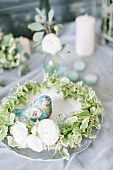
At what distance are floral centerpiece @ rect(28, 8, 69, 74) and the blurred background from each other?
0.17 m

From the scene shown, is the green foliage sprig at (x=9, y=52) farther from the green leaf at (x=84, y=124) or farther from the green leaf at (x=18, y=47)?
the green leaf at (x=84, y=124)

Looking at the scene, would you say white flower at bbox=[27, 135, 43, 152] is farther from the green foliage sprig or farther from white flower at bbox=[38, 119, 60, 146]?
the green foliage sprig

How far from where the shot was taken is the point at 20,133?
62 cm

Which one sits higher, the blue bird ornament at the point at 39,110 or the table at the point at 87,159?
the blue bird ornament at the point at 39,110

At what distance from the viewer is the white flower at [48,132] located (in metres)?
0.60

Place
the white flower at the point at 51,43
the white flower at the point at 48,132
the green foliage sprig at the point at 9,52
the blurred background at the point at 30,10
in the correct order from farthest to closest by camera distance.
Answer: the blurred background at the point at 30,10
the green foliage sprig at the point at 9,52
the white flower at the point at 51,43
the white flower at the point at 48,132

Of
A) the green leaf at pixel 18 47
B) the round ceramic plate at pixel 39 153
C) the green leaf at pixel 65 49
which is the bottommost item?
the round ceramic plate at pixel 39 153

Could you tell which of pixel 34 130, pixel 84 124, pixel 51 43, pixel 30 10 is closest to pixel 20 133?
pixel 34 130

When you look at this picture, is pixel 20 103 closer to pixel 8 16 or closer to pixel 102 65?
pixel 102 65

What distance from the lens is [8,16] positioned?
1.07 m

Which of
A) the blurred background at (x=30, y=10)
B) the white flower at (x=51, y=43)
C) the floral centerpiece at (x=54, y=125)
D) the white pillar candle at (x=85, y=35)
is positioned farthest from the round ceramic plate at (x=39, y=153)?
the blurred background at (x=30, y=10)

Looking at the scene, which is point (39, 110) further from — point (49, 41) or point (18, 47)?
point (18, 47)

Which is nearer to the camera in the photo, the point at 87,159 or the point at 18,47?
the point at 87,159

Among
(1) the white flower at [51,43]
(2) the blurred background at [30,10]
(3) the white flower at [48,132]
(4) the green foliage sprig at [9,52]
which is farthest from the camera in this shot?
(2) the blurred background at [30,10]
